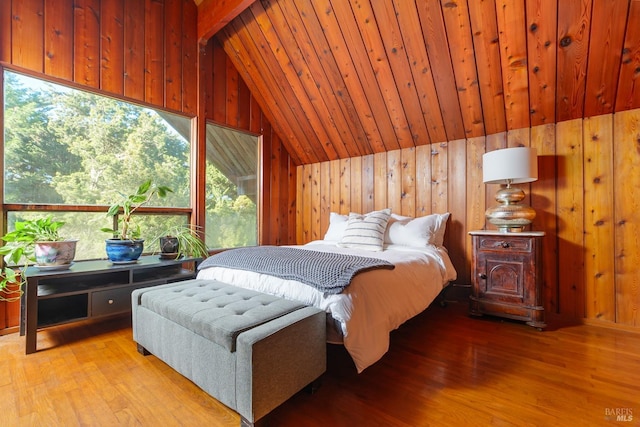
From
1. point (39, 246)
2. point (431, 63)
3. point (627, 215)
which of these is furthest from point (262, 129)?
point (627, 215)

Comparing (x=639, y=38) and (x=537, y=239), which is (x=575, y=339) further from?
(x=639, y=38)

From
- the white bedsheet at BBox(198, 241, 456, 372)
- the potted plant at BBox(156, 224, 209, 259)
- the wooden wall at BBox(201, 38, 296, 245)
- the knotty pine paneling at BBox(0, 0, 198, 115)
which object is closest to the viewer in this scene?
the white bedsheet at BBox(198, 241, 456, 372)

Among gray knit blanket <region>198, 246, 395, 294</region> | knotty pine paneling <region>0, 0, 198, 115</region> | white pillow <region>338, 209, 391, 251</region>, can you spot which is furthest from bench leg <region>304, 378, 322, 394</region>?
knotty pine paneling <region>0, 0, 198, 115</region>

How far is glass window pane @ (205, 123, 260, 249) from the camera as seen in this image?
338 cm

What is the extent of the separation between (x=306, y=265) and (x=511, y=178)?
1.89 m

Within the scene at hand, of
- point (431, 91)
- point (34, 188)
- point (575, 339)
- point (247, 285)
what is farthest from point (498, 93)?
point (34, 188)

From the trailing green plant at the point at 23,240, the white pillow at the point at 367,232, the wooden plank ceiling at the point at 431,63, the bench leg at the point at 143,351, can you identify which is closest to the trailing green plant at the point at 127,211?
the trailing green plant at the point at 23,240

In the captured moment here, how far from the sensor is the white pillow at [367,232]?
8.72ft

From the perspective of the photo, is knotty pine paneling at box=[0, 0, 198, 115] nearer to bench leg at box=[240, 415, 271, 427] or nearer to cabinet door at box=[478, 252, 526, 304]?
bench leg at box=[240, 415, 271, 427]

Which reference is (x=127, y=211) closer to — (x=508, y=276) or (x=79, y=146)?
(x=79, y=146)

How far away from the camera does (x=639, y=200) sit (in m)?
2.21

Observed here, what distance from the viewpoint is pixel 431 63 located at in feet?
8.05

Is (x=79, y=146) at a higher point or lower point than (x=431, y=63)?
lower

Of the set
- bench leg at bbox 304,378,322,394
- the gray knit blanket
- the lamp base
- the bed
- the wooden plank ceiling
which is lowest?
bench leg at bbox 304,378,322,394
